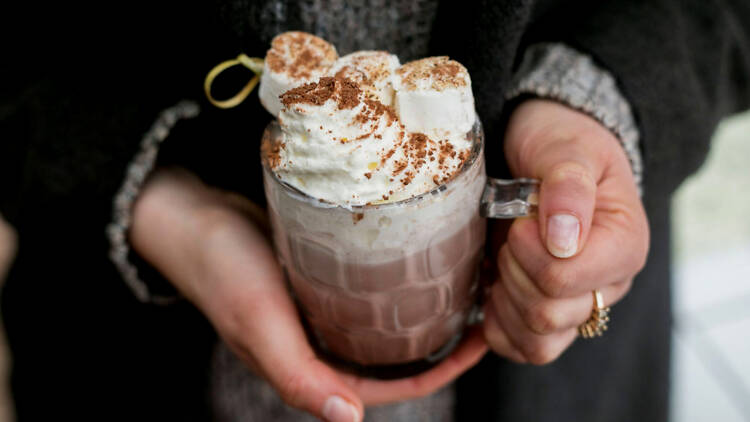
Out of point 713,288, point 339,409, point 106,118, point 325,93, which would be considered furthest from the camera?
point 713,288

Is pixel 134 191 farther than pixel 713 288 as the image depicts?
No

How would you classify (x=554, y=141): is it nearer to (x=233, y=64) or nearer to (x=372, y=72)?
(x=372, y=72)

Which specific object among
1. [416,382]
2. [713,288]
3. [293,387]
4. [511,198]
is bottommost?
[713,288]

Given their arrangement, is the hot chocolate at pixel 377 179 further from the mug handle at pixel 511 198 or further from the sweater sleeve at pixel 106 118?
the sweater sleeve at pixel 106 118

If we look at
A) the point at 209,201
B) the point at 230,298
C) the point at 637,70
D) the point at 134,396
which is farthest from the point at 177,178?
the point at 637,70

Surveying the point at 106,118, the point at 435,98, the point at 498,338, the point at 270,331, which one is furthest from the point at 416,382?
the point at 106,118

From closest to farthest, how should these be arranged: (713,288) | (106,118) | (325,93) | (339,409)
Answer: (325,93) → (339,409) → (106,118) → (713,288)
